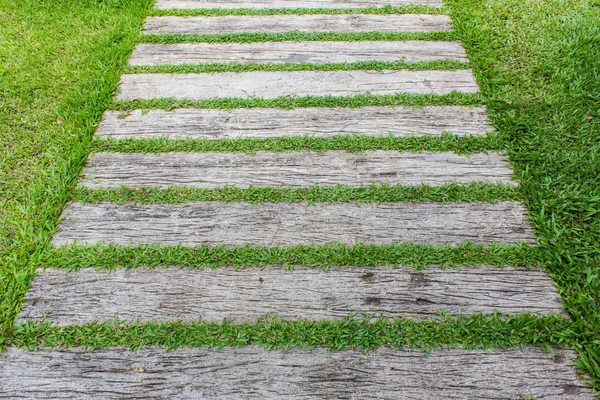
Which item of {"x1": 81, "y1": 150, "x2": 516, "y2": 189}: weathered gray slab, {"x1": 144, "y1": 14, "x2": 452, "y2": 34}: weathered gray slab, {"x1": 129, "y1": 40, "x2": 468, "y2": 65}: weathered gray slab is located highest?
{"x1": 144, "y1": 14, "x2": 452, "y2": 34}: weathered gray slab

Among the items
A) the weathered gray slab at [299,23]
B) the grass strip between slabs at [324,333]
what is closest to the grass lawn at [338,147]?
the grass strip between slabs at [324,333]

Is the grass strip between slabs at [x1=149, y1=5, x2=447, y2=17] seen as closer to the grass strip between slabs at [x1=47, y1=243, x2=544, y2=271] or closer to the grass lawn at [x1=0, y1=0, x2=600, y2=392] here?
the grass lawn at [x1=0, y1=0, x2=600, y2=392]

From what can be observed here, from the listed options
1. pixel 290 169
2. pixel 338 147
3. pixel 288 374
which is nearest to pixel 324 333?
pixel 288 374

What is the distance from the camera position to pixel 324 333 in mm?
1832

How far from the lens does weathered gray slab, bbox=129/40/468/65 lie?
3.09 metres

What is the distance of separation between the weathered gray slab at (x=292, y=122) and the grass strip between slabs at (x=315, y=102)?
4 cm

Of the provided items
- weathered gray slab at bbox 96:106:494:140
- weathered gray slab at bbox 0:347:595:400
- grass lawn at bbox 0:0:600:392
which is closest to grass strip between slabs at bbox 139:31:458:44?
grass lawn at bbox 0:0:600:392

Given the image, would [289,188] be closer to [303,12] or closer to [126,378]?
[126,378]

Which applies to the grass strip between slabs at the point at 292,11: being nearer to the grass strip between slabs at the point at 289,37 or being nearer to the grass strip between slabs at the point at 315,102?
the grass strip between slabs at the point at 289,37

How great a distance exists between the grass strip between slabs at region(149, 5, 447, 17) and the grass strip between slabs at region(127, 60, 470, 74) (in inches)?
27.6

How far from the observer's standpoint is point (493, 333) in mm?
1821

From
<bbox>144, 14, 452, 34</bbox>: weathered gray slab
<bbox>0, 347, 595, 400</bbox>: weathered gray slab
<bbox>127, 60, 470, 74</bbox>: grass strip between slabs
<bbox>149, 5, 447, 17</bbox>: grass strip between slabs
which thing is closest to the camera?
<bbox>0, 347, 595, 400</bbox>: weathered gray slab

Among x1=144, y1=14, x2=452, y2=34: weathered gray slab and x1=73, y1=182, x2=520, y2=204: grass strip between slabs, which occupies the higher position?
x1=144, y1=14, x2=452, y2=34: weathered gray slab

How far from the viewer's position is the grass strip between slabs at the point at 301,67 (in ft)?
9.87
